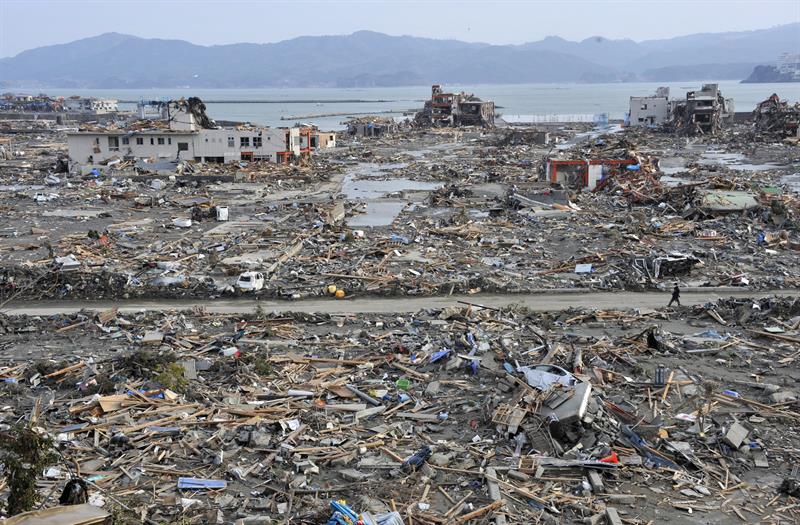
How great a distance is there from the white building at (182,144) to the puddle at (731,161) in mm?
32526

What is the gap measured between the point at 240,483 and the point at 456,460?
3234 mm

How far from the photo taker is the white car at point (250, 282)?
71.5ft

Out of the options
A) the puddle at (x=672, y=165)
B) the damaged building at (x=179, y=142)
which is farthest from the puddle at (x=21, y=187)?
the puddle at (x=672, y=165)

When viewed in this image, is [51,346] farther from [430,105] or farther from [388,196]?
[430,105]

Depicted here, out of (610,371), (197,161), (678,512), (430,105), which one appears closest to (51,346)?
(610,371)

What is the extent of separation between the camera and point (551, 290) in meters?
22.0

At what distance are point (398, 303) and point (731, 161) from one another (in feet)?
155

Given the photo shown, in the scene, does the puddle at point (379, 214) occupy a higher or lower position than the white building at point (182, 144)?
lower

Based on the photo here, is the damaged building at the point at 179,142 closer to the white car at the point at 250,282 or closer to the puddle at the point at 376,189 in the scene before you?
the puddle at the point at 376,189

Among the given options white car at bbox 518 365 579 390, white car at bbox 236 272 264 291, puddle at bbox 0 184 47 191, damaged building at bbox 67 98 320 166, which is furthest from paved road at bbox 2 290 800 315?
damaged building at bbox 67 98 320 166

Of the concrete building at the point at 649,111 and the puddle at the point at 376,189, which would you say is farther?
the concrete building at the point at 649,111

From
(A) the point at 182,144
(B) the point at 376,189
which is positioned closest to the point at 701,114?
(B) the point at 376,189

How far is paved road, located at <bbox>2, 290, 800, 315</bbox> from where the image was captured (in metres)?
20.5

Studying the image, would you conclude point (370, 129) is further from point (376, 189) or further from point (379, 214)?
point (379, 214)
